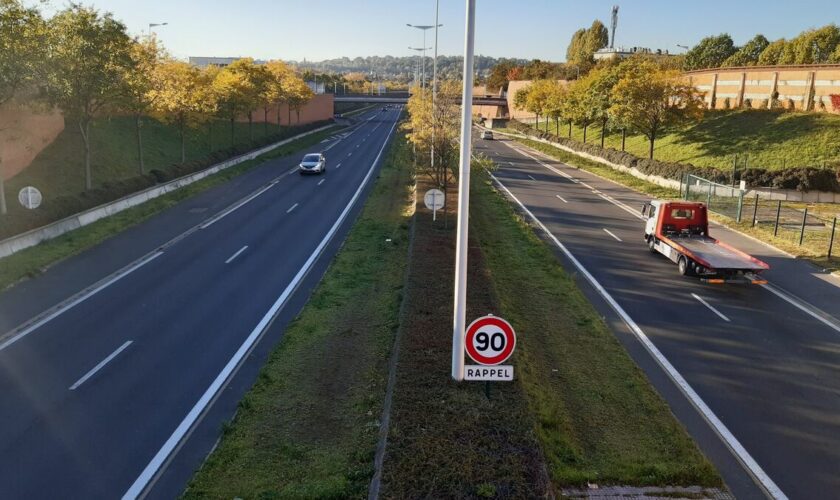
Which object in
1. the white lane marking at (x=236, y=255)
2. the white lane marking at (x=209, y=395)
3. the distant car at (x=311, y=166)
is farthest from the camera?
the distant car at (x=311, y=166)

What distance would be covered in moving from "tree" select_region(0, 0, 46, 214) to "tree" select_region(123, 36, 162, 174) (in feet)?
18.3

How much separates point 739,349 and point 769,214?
2081cm

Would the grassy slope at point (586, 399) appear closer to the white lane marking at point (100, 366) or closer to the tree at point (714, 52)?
the white lane marking at point (100, 366)

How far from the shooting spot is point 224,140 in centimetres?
5594

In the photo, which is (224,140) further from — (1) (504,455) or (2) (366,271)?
(1) (504,455)

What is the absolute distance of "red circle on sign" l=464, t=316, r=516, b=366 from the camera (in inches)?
359

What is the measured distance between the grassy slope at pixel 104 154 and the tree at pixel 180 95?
336 centimetres

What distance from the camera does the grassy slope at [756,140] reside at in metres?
40.9

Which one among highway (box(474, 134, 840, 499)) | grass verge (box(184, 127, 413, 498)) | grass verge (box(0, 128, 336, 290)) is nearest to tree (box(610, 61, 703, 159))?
highway (box(474, 134, 840, 499))

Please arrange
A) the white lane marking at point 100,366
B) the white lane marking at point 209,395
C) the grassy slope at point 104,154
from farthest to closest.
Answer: the grassy slope at point 104,154 → the white lane marking at point 100,366 → the white lane marking at point 209,395

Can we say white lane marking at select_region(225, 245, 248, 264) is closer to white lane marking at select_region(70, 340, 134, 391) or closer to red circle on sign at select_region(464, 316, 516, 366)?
white lane marking at select_region(70, 340, 134, 391)

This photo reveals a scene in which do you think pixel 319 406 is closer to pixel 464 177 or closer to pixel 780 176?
pixel 464 177

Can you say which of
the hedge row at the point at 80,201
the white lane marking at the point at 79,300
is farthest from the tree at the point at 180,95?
the white lane marking at the point at 79,300

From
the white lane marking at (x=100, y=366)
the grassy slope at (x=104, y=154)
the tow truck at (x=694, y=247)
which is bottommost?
the white lane marking at (x=100, y=366)
